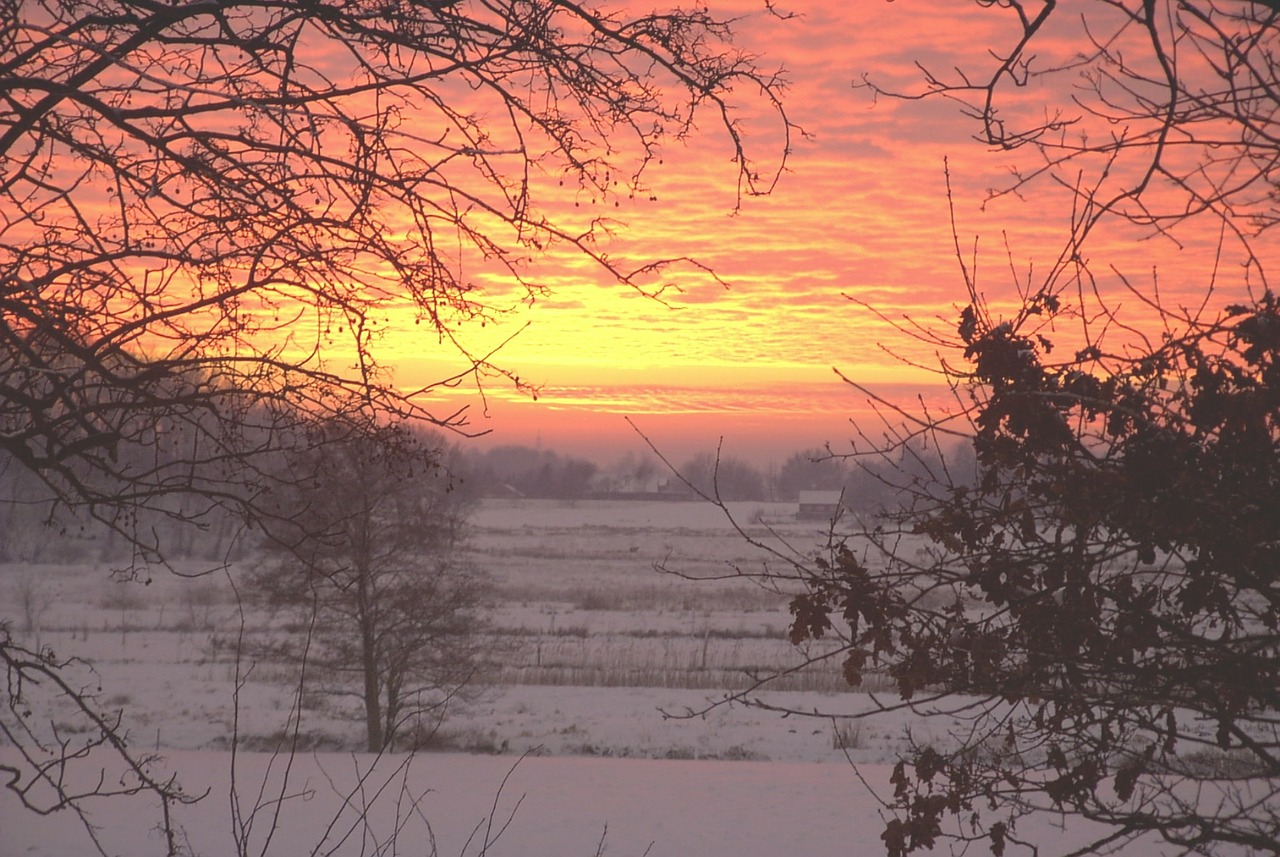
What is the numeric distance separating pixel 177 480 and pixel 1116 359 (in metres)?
3.03

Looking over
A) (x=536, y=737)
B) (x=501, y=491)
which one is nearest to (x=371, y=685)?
(x=536, y=737)

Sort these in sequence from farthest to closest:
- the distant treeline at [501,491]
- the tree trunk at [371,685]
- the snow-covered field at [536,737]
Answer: the tree trunk at [371,685], the snow-covered field at [536,737], the distant treeline at [501,491]

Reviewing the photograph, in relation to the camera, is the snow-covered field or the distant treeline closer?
the distant treeline

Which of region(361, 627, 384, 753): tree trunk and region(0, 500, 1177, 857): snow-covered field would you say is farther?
region(361, 627, 384, 753): tree trunk

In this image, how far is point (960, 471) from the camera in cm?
438

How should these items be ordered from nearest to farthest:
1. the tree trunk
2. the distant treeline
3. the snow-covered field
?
the distant treeline, the snow-covered field, the tree trunk

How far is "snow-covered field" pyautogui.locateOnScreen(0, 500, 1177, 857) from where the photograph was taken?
34.1 feet

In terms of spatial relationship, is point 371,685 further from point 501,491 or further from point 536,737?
point 501,491

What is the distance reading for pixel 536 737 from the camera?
19.2 meters

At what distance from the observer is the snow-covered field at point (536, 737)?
1038 cm

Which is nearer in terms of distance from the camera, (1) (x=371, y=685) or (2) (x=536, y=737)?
(2) (x=536, y=737)

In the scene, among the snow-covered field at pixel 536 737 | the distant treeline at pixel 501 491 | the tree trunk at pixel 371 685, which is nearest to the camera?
the distant treeline at pixel 501 491

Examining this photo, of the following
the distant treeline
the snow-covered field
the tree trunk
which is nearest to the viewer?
the distant treeline

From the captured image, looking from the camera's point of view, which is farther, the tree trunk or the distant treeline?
the tree trunk
